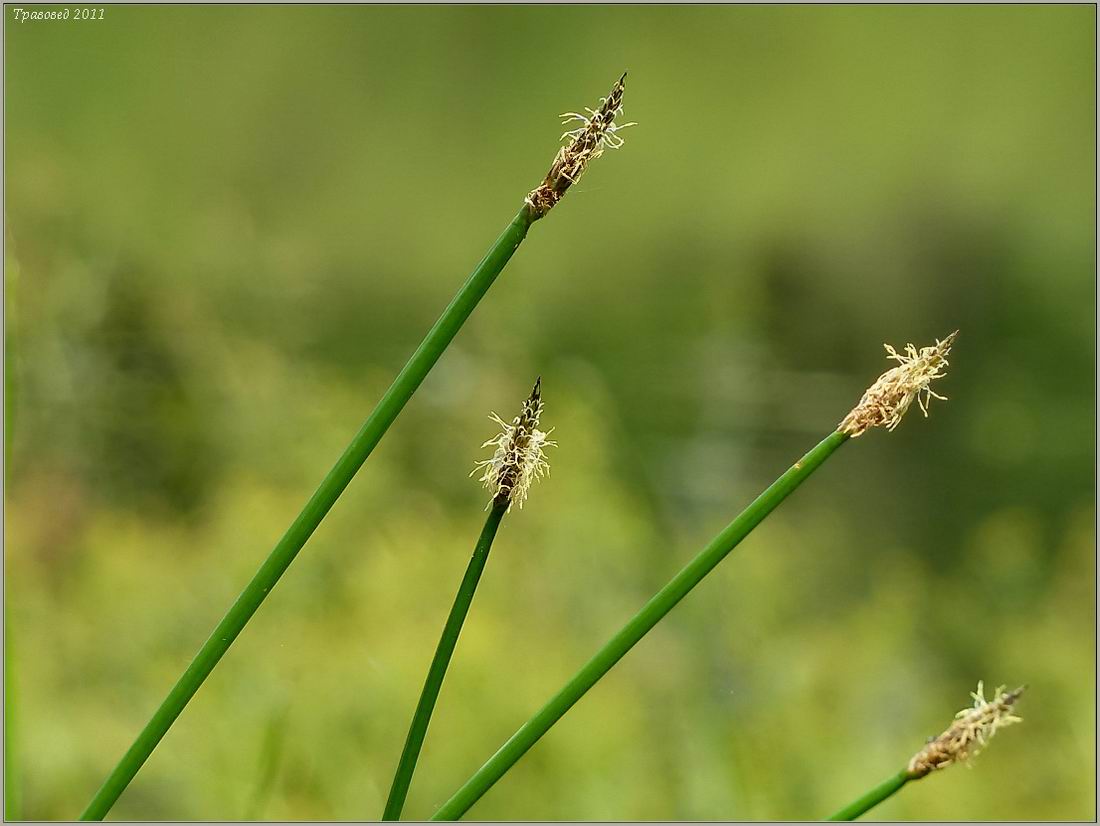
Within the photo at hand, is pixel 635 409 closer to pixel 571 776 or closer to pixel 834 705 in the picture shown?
pixel 834 705

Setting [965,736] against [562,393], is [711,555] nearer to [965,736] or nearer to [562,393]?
[965,736]

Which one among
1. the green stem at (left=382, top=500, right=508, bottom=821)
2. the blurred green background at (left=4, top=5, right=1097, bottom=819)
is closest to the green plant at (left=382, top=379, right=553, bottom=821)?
the green stem at (left=382, top=500, right=508, bottom=821)

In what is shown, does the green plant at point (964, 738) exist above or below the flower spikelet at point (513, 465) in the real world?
below

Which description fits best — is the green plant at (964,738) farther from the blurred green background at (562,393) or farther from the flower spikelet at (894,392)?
the blurred green background at (562,393)

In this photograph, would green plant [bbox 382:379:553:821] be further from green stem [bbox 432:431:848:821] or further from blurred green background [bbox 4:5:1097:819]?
A: blurred green background [bbox 4:5:1097:819]

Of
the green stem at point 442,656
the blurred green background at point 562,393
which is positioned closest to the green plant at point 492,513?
the green stem at point 442,656

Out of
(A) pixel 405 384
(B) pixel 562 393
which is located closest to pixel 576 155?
(A) pixel 405 384
